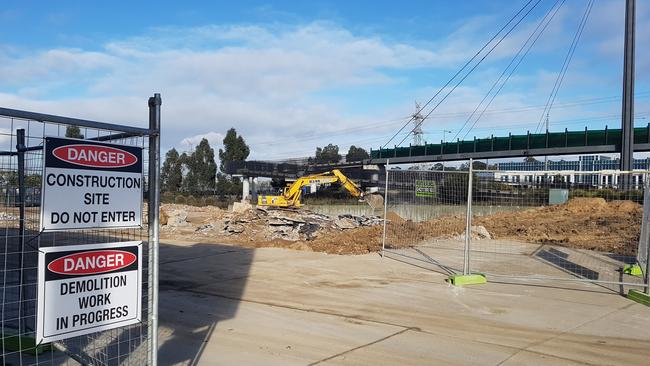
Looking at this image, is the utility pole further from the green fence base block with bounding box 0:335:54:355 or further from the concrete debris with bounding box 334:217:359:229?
the green fence base block with bounding box 0:335:54:355

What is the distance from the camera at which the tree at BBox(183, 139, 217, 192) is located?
8100cm

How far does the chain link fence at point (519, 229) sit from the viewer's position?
12195 millimetres

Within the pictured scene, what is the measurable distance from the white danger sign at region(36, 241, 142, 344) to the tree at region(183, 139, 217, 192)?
78.1 m

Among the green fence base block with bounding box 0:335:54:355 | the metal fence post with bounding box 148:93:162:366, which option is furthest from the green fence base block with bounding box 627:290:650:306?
the green fence base block with bounding box 0:335:54:355

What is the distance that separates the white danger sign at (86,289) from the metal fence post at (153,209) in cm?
12

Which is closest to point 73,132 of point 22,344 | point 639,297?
point 22,344

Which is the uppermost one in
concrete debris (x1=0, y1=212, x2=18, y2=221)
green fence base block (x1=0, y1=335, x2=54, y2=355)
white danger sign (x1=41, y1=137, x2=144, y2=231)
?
white danger sign (x1=41, y1=137, x2=144, y2=231)

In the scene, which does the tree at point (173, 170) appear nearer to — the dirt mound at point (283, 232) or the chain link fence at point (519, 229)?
the dirt mound at point (283, 232)

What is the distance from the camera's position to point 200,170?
81.3m

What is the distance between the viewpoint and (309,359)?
241 inches

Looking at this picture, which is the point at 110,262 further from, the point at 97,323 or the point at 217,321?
the point at 217,321

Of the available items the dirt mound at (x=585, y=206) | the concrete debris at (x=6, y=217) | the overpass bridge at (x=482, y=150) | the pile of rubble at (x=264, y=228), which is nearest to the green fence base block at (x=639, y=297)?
the concrete debris at (x=6, y=217)

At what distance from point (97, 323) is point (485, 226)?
21.1 m

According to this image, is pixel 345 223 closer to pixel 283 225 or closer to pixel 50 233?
pixel 283 225
